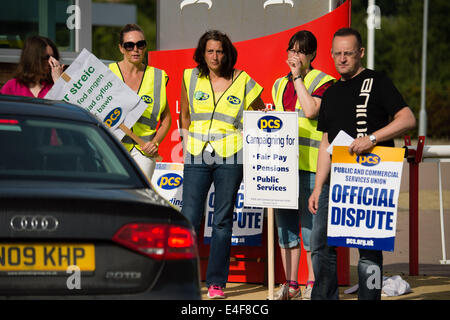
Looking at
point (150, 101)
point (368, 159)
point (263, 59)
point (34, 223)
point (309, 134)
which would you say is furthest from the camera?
point (263, 59)

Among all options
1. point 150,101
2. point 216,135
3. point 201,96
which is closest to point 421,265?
point 216,135

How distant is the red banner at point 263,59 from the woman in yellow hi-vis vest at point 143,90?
0.93 m

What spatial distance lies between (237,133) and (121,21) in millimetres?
38678

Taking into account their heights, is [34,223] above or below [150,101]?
below

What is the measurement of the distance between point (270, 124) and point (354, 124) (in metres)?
0.86

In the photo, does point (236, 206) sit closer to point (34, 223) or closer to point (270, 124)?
point (270, 124)

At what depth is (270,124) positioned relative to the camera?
6.18 m

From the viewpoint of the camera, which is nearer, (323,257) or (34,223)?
(34,223)

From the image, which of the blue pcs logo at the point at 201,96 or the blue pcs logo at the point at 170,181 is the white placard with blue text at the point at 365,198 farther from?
the blue pcs logo at the point at 170,181

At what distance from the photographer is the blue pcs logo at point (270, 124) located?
616 centimetres

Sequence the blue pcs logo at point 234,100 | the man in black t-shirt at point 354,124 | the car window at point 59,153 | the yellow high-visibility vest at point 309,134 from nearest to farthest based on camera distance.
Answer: the car window at point 59,153
the man in black t-shirt at point 354,124
the yellow high-visibility vest at point 309,134
the blue pcs logo at point 234,100

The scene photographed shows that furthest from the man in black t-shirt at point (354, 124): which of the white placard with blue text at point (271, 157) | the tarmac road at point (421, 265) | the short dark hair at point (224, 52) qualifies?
the tarmac road at point (421, 265)
